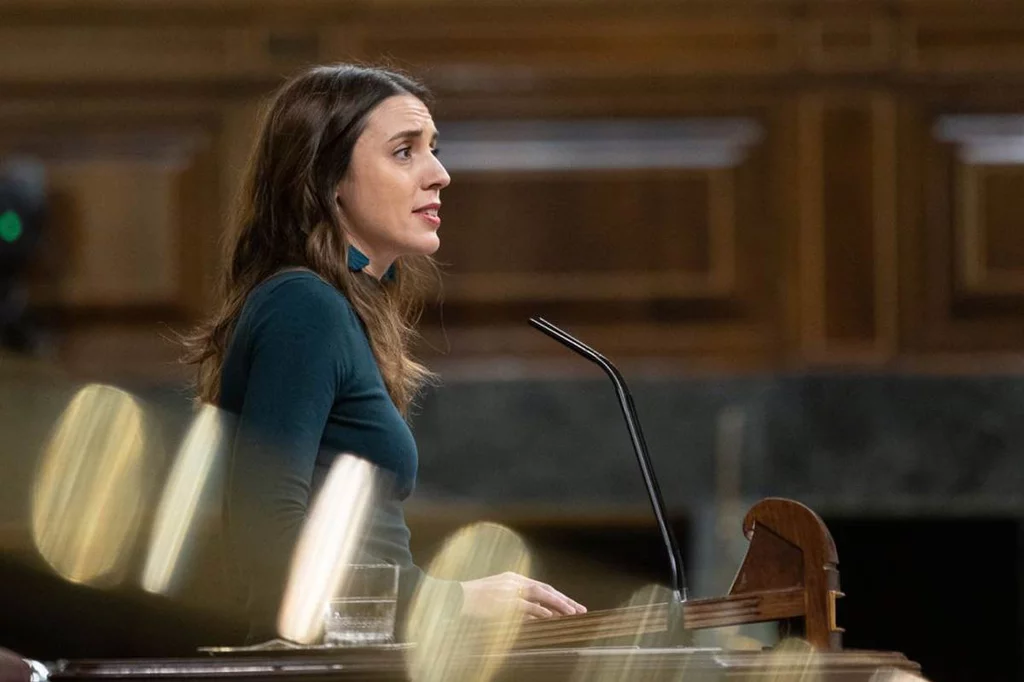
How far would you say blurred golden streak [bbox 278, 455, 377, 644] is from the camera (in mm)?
1644

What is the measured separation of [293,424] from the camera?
70.3 inches

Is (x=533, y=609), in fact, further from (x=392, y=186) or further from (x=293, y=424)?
(x=392, y=186)

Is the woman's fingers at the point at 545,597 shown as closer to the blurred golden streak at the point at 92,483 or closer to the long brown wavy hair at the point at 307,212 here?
the long brown wavy hair at the point at 307,212

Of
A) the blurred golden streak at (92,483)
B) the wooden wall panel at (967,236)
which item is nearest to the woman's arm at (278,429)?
the blurred golden streak at (92,483)

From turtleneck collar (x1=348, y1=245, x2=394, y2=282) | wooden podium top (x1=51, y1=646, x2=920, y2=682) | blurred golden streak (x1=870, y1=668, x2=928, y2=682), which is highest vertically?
turtleneck collar (x1=348, y1=245, x2=394, y2=282)

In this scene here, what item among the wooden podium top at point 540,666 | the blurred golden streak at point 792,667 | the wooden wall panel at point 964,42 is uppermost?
the wooden podium top at point 540,666

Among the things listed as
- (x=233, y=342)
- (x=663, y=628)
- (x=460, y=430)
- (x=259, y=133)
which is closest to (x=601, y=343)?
(x=460, y=430)

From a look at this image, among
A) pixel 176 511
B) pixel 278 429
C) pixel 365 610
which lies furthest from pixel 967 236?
pixel 365 610

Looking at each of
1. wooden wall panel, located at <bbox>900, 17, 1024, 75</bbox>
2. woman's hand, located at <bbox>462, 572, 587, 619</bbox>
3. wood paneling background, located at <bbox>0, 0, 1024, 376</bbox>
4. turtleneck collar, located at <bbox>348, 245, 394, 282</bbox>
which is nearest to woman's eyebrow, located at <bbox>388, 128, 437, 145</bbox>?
turtleneck collar, located at <bbox>348, 245, 394, 282</bbox>

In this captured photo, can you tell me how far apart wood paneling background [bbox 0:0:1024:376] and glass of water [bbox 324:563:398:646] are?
8.56 feet

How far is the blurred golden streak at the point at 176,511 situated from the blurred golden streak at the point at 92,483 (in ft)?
0.26

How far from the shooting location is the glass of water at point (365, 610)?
5.30 ft

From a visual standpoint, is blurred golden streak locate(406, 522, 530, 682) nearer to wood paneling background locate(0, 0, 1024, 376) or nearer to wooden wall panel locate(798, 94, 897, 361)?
wood paneling background locate(0, 0, 1024, 376)

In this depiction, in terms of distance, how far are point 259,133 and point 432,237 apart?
0.83 feet
